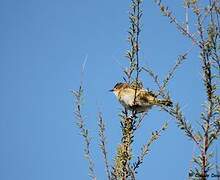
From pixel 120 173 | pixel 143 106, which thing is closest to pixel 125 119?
pixel 120 173

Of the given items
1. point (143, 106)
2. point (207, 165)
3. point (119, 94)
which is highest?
point (119, 94)

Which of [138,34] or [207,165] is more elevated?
[138,34]

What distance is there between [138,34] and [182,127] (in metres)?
1.15

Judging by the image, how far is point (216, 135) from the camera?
11.5 ft

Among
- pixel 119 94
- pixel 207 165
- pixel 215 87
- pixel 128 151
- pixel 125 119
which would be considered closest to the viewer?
pixel 207 165

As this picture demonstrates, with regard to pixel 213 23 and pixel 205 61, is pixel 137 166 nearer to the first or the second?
pixel 205 61

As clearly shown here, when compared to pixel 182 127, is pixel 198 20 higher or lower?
higher

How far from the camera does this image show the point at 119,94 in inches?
307

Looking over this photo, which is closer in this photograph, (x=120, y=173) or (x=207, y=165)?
(x=207, y=165)

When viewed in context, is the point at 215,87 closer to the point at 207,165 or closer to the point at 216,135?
the point at 216,135

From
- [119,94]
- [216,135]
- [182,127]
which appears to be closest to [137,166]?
[182,127]

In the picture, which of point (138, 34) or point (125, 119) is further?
point (125, 119)

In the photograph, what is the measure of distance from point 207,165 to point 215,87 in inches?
30.6

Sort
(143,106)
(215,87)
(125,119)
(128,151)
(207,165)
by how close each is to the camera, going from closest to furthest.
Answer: (207,165)
(215,87)
(128,151)
(125,119)
(143,106)
